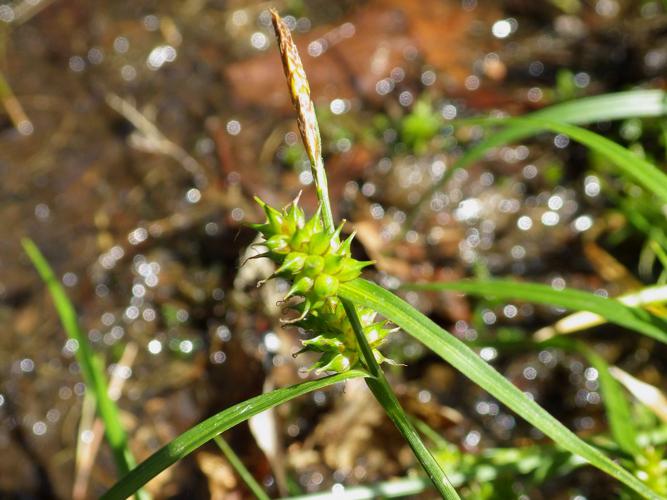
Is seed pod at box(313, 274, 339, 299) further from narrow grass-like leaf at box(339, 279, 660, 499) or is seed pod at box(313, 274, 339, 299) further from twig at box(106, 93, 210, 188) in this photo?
twig at box(106, 93, 210, 188)

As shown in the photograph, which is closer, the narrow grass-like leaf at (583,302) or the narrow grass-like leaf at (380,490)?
the narrow grass-like leaf at (583,302)

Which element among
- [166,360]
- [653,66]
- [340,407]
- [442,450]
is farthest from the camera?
[653,66]

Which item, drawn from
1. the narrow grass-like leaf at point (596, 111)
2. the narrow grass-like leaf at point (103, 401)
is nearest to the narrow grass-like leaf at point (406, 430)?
the narrow grass-like leaf at point (103, 401)

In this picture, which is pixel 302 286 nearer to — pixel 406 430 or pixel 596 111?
pixel 406 430

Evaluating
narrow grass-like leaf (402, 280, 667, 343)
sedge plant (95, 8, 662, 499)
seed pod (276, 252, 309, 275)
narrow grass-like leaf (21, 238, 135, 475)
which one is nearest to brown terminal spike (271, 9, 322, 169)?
sedge plant (95, 8, 662, 499)

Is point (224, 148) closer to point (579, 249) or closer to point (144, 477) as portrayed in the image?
point (579, 249)

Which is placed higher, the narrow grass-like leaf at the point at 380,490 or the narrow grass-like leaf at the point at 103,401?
the narrow grass-like leaf at the point at 103,401

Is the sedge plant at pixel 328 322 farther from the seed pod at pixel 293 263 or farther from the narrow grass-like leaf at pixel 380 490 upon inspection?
the narrow grass-like leaf at pixel 380 490

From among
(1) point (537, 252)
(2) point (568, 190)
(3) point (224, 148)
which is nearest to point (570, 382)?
(1) point (537, 252)
